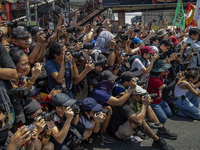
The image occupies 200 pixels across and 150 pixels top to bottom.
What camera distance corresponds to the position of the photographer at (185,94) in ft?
13.8

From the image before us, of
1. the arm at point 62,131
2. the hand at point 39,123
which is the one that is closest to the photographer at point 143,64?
the arm at point 62,131

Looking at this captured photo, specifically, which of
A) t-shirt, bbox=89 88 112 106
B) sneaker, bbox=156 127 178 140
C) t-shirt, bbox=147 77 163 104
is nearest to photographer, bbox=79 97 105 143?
t-shirt, bbox=89 88 112 106

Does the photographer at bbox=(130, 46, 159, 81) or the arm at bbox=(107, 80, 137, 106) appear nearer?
the arm at bbox=(107, 80, 137, 106)

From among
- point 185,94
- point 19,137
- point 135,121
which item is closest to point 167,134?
point 135,121

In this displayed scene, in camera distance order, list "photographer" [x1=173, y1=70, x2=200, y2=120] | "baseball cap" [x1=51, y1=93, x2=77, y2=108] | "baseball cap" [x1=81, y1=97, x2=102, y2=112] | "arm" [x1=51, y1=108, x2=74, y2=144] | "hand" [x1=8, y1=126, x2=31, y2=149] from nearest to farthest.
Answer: "hand" [x1=8, y1=126, x2=31, y2=149] < "arm" [x1=51, y1=108, x2=74, y2=144] < "baseball cap" [x1=51, y1=93, x2=77, y2=108] < "baseball cap" [x1=81, y1=97, x2=102, y2=112] < "photographer" [x1=173, y1=70, x2=200, y2=120]

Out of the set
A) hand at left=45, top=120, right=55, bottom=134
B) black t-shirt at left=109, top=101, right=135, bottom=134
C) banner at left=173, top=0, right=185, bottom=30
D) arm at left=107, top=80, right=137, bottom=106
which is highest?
banner at left=173, top=0, right=185, bottom=30

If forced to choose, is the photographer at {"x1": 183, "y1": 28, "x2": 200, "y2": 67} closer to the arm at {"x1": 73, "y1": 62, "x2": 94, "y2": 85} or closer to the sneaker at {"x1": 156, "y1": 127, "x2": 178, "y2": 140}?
the sneaker at {"x1": 156, "y1": 127, "x2": 178, "y2": 140}

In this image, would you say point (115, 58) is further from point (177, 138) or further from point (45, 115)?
point (45, 115)

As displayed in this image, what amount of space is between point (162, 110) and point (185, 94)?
753mm

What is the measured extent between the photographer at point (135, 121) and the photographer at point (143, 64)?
730mm

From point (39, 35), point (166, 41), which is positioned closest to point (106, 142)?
point (39, 35)

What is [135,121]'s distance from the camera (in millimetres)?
3092

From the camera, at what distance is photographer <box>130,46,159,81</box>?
4035 mm

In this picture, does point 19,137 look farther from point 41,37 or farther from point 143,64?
point 143,64
